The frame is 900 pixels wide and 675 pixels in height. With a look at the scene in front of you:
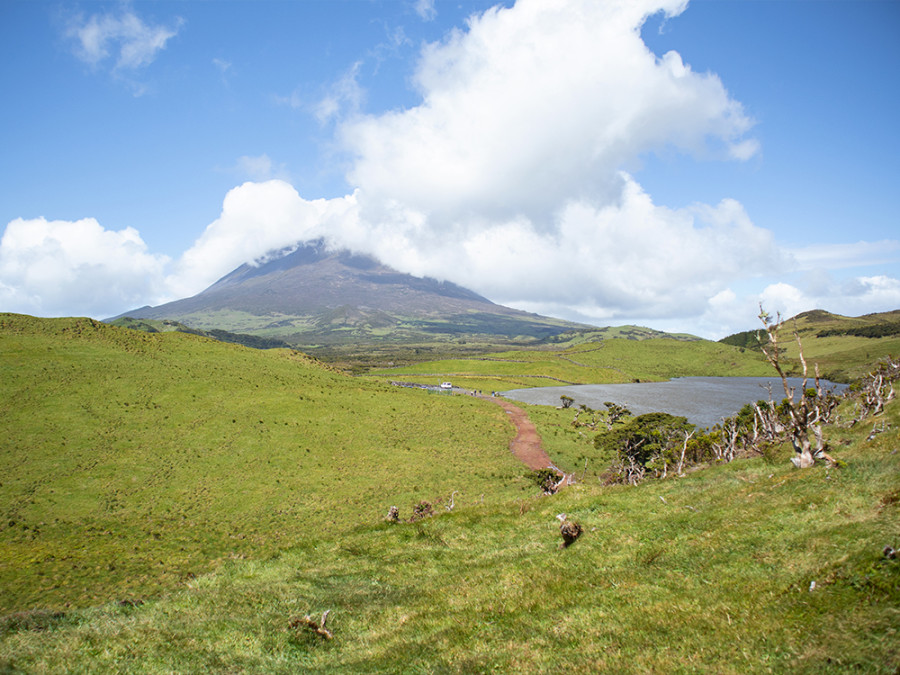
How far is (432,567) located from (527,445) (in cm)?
4455

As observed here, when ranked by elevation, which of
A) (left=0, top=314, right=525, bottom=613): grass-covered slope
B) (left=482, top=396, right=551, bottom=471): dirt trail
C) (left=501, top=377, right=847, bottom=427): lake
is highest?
(left=0, top=314, right=525, bottom=613): grass-covered slope

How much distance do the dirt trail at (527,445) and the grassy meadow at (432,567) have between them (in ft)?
31.2

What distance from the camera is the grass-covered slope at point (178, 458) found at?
27328mm

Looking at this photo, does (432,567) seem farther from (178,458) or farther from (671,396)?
(671,396)

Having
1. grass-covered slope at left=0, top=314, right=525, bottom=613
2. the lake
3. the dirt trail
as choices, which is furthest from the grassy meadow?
the lake

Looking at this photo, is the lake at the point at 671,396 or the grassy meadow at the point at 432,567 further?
the lake at the point at 671,396

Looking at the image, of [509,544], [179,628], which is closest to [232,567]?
[179,628]

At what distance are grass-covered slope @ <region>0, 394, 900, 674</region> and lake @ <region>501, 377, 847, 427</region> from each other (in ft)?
289

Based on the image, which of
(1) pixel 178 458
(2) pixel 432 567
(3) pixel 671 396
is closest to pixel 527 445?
(1) pixel 178 458

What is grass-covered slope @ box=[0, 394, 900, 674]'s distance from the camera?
319 inches

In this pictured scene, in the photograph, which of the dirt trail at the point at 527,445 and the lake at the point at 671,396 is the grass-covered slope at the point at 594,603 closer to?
the dirt trail at the point at 527,445

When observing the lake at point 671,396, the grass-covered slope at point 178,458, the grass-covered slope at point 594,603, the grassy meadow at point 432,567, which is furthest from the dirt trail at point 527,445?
the lake at point 671,396

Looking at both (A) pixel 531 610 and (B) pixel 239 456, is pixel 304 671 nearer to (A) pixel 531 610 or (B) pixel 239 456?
(A) pixel 531 610

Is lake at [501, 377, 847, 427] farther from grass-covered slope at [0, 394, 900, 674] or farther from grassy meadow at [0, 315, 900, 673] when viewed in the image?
grass-covered slope at [0, 394, 900, 674]
